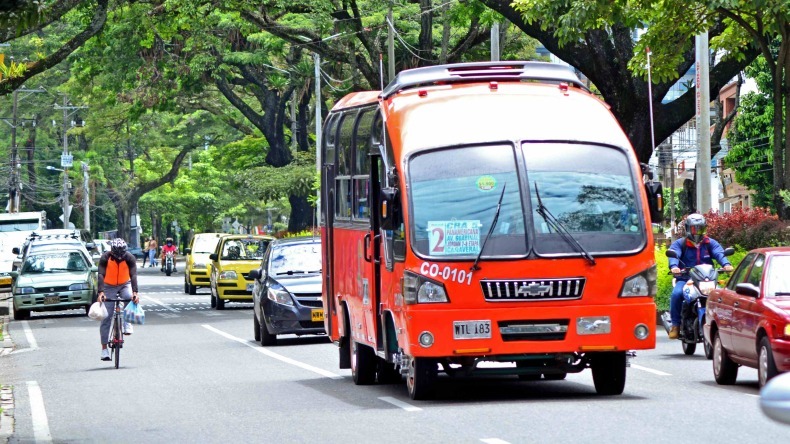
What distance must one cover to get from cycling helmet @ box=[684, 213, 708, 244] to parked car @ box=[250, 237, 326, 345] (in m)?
6.50

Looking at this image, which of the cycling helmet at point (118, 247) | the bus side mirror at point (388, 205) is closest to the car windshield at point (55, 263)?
the cycling helmet at point (118, 247)

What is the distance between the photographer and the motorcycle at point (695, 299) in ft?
62.1

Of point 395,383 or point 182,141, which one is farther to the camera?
point 182,141

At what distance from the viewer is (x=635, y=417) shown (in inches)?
488

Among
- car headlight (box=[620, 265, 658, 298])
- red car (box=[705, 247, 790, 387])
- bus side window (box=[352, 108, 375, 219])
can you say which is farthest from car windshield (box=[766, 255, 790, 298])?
bus side window (box=[352, 108, 375, 219])

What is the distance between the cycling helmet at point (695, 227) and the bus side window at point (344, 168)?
166 inches

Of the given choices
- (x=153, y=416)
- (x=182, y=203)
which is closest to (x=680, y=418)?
(x=153, y=416)

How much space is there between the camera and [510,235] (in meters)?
13.8

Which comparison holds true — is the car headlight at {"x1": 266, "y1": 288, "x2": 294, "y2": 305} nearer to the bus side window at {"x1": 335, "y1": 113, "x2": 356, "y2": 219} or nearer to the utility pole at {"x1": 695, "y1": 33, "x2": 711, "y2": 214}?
the bus side window at {"x1": 335, "y1": 113, "x2": 356, "y2": 219}

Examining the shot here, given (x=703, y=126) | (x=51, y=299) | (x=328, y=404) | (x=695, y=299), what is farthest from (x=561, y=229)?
(x=51, y=299)

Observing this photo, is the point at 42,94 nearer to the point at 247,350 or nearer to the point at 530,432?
the point at 247,350

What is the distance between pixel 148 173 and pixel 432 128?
77431 mm

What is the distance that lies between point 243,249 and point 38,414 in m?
23.0

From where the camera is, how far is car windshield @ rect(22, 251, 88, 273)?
1458 inches
